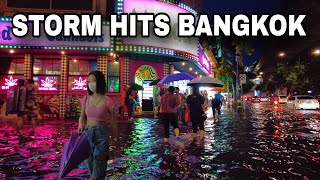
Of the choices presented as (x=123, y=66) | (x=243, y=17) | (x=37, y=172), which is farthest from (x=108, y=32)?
(x=37, y=172)

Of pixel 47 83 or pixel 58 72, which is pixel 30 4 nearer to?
pixel 58 72

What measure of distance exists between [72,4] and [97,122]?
58.3ft

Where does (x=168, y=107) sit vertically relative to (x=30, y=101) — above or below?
below

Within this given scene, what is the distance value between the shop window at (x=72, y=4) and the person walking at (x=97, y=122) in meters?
17.3

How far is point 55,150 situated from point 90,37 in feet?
34.3

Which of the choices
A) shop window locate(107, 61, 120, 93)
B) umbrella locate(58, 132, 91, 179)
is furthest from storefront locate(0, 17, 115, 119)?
umbrella locate(58, 132, 91, 179)

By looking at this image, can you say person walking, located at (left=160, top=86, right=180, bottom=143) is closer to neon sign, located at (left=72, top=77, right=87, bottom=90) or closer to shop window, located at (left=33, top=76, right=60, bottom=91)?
neon sign, located at (left=72, top=77, right=87, bottom=90)

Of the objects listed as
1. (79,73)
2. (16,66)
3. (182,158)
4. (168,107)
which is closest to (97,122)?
(182,158)

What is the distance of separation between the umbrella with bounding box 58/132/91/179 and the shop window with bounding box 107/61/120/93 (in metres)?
15.8

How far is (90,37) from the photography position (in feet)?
59.1

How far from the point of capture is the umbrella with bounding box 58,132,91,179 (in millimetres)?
4477

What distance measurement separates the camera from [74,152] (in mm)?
4469

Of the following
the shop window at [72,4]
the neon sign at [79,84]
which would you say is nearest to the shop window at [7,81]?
the neon sign at [79,84]

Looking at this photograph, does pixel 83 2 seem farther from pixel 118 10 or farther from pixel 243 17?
pixel 243 17
